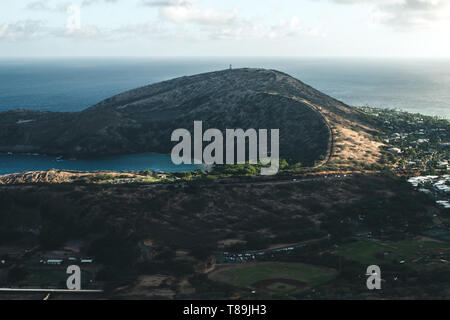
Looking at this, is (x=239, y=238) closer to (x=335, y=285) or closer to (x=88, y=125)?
(x=335, y=285)

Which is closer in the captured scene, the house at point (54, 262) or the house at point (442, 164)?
the house at point (54, 262)

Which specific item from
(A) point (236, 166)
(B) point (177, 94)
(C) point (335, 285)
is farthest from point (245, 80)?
(C) point (335, 285)

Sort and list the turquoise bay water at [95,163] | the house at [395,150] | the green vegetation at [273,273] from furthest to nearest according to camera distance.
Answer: the turquoise bay water at [95,163] < the house at [395,150] < the green vegetation at [273,273]

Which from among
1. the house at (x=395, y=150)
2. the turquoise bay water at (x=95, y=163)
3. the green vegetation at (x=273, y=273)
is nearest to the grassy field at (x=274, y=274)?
the green vegetation at (x=273, y=273)

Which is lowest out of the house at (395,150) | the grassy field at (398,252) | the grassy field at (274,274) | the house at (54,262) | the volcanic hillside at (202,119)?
the house at (54,262)

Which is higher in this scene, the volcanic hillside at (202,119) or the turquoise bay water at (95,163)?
the volcanic hillside at (202,119)

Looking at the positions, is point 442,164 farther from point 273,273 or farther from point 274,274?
point 274,274

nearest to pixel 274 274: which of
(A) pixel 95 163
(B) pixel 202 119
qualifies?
(A) pixel 95 163

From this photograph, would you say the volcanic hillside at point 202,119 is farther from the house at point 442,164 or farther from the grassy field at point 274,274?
the grassy field at point 274,274
